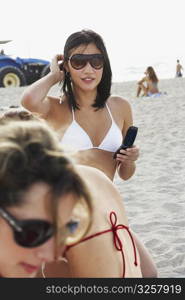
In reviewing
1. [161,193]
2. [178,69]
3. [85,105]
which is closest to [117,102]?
[85,105]

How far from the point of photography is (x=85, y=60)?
2707mm

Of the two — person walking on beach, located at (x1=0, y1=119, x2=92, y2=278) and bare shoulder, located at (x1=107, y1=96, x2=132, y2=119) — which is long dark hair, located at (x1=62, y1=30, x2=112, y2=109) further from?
person walking on beach, located at (x1=0, y1=119, x2=92, y2=278)

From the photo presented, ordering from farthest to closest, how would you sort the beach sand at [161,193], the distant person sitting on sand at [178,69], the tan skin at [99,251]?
the distant person sitting on sand at [178,69] → the beach sand at [161,193] → the tan skin at [99,251]

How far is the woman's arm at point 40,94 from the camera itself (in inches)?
107

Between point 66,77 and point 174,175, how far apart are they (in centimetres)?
256

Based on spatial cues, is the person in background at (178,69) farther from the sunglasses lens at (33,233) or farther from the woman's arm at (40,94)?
the sunglasses lens at (33,233)

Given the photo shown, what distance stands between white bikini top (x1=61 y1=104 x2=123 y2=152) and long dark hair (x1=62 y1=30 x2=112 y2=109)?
0.14m

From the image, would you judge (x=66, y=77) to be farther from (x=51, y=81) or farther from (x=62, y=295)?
(x=62, y=295)

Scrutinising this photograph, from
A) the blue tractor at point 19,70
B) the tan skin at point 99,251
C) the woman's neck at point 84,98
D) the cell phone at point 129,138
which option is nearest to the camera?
the tan skin at point 99,251

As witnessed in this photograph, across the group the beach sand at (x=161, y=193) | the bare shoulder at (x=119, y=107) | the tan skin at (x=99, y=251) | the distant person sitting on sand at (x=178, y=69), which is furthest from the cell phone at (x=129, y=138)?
the distant person sitting on sand at (x=178, y=69)

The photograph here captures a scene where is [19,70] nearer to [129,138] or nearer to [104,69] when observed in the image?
[104,69]

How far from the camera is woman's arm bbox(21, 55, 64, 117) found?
2717 mm

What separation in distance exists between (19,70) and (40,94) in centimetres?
1439

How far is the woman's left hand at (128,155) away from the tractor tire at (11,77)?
14330mm
